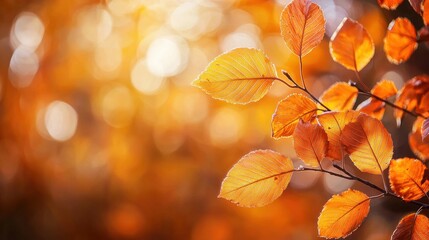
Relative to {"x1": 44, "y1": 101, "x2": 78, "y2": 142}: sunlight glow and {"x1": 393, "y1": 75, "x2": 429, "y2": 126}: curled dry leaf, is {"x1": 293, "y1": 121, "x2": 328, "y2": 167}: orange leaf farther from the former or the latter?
{"x1": 44, "y1": 101, "x2": 78, "y2": 142}: sunlight glow

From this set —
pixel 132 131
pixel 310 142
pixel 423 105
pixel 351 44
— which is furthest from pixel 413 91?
pixel 132 131

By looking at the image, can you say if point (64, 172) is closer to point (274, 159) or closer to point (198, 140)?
point (198, 140)

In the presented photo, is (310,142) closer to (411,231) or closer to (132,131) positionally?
(411,231)

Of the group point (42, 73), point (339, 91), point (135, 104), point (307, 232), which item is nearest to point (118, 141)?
point (135, 104)

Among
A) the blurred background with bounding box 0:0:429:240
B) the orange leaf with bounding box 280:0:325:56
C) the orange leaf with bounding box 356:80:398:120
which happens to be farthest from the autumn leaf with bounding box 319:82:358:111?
the blurred background with bounding box 0:0:429:240

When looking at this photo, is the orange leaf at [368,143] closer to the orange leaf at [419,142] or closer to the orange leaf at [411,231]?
the orange leaf at [411,231]

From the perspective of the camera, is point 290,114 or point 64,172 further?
point 64,172
